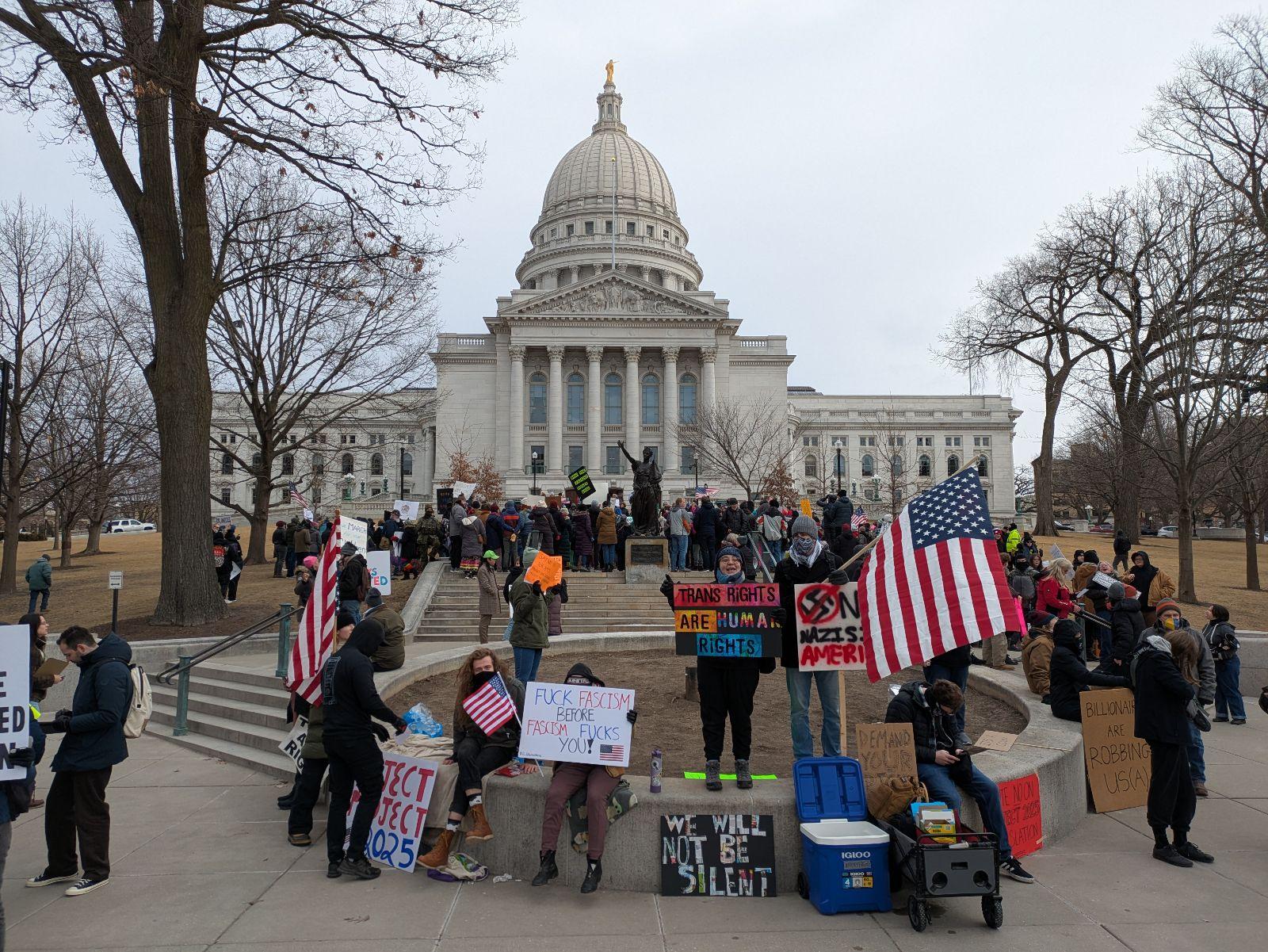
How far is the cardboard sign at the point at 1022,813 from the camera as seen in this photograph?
636cm

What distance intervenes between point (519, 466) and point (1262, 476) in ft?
173

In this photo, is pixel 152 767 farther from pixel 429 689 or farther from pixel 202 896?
pixel 202 896

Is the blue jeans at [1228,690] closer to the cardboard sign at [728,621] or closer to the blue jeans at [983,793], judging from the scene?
the blue jeans at [983,793]

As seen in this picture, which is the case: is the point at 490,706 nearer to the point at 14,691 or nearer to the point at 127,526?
the point at 14,691

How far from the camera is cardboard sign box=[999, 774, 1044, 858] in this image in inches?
250

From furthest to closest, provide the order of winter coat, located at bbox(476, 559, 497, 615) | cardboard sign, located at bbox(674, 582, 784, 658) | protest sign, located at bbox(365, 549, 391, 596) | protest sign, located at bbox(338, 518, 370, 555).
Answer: winter coat, located at bbox(476, 559, 497, 615) → protest sign, located at bbox(365, 549, 391, 596) → protest sign, located at bbox(338, 518, 370, 555) → cardboard sign, located at bbox(674, 582, 784, 658)

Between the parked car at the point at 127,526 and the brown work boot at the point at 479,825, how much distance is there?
75323mm

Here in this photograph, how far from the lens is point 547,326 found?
72562 mm

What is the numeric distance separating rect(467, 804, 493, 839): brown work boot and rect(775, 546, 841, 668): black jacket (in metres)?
2.78

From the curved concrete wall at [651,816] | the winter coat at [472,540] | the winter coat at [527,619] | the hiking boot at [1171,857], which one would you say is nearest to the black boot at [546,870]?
the curved concrete wall at [651,816]

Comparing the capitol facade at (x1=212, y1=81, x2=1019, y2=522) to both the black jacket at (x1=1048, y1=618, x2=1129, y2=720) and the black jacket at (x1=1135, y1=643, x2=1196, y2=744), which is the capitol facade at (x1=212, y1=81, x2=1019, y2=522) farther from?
the black jacket at (x1=1135, y1=643, x2=1196, y2=744)

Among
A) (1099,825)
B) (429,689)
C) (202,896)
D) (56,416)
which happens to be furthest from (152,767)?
(56,416)

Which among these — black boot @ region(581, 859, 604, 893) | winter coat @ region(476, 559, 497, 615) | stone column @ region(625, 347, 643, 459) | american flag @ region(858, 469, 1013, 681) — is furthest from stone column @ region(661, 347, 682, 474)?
black boot @ region(581, 859, 604, 893)

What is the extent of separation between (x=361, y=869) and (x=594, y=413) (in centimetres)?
6714
